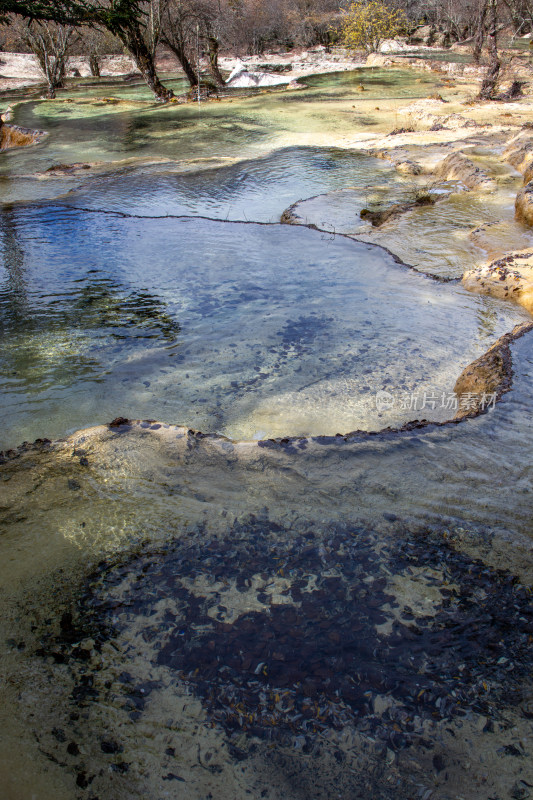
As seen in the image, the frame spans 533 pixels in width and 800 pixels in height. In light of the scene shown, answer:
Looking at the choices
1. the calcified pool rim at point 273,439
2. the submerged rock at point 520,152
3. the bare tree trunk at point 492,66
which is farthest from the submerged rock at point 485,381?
the bare tree trunk at point 492,66

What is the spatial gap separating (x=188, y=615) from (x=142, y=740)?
0.42 meters

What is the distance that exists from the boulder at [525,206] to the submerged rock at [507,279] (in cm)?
129

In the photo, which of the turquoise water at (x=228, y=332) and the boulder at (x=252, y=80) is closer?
the turquoise water at (x=228, y=332)

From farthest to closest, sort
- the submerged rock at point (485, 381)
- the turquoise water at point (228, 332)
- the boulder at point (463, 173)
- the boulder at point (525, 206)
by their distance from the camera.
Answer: the boulder at point (463, 173) → the boulder at point (525, 206) → the turquoise water at point (228, 332) → the submerged rock at point (485, 381)

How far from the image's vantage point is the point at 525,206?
579 centimetres

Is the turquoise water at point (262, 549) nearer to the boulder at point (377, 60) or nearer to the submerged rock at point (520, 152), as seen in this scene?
the submerged rock at point (520, 152)

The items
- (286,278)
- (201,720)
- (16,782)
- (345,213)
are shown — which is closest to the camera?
(16,782)

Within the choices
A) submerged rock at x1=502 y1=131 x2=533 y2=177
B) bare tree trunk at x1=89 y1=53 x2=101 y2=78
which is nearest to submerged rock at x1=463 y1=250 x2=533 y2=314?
submerged rock at x1=502 y1=131 x2=533 y2=177

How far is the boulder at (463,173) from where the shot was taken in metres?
7.13

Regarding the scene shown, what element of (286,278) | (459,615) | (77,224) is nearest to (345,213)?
(286,278)

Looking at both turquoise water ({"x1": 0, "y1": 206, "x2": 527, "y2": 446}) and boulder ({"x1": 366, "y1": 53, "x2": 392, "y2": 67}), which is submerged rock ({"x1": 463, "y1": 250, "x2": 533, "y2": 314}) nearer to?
turquoise water ({"x1": 0, "y1": 206, "x2": 527, "y2": 446})

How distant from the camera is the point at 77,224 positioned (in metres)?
6.86

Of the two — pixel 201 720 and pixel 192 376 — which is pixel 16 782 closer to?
pixel 201 720

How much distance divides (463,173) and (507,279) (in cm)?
402
